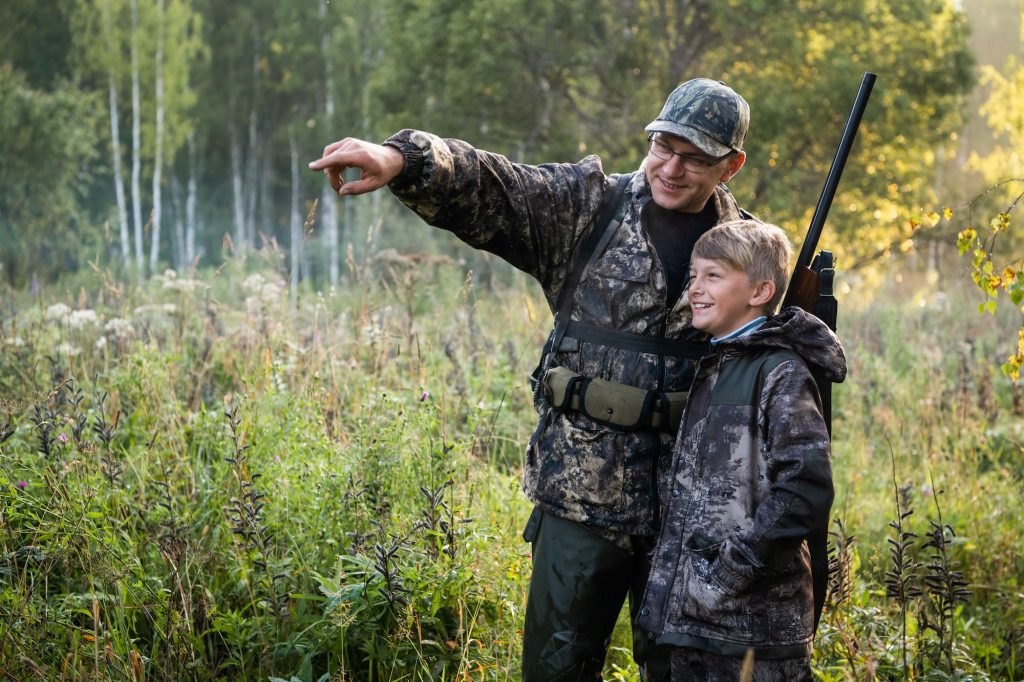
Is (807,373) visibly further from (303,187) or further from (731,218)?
(303,187)

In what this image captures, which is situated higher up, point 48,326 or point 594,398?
point 594,398

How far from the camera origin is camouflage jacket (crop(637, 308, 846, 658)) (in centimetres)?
218

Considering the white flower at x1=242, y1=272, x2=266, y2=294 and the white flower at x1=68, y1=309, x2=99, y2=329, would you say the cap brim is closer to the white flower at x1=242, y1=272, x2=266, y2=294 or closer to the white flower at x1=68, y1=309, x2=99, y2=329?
the white flower at x1=242, y1=272, x2=266, y2=294

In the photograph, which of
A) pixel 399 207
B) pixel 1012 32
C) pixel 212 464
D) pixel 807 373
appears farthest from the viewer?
pixel 1012 32

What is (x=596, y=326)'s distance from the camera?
2.78 m

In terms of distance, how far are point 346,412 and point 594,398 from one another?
1956 millimetres

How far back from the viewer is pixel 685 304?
2713mm

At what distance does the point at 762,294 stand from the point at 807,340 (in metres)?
0.23

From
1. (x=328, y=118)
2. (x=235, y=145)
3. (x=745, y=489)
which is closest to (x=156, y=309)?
(x=745, y=489)

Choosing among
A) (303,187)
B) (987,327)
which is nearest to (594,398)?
(987,327)

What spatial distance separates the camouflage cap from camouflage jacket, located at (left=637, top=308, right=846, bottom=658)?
0.64 metres

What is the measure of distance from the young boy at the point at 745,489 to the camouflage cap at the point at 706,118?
369 mm

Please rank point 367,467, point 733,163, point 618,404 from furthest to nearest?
1. point 367,467
2. point 733,163
3. point 618,404

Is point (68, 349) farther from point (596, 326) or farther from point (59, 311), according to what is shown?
point (596, 326)
